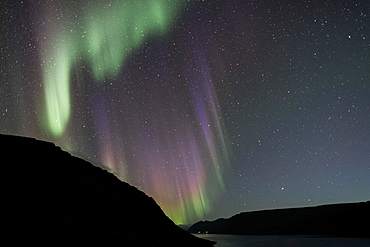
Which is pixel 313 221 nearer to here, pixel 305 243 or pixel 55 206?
pixel 305 243

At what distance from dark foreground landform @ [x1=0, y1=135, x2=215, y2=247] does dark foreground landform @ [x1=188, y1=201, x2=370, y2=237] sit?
99373 mm

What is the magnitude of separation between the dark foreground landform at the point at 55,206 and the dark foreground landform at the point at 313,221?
9937 cm

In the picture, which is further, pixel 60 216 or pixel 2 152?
pixel 2 152

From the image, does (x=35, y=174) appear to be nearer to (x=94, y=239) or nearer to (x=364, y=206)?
(x=94, y=239)

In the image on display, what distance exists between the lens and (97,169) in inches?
2121

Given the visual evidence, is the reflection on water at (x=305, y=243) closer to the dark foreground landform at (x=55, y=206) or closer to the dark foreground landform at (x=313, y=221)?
the dark foreground landform at (x=55, y=206)

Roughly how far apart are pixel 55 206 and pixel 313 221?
15458cm

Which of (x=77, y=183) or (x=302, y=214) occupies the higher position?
(x=77, y=183)

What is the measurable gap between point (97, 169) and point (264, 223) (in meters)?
150

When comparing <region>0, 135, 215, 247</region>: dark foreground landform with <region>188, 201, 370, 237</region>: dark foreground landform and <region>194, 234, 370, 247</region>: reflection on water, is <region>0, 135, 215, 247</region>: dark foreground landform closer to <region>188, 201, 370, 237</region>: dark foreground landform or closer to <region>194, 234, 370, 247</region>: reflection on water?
<region>194, 234, 370, 247</region>: reflection on water

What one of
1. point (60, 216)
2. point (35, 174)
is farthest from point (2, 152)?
point (60, 216)

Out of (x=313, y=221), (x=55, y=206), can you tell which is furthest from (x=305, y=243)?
(x=313, y=221)

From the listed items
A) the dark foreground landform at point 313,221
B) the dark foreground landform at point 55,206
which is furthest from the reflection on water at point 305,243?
the dark foreground landform at point 313,221

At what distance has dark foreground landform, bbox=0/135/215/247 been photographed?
59.8 ft
